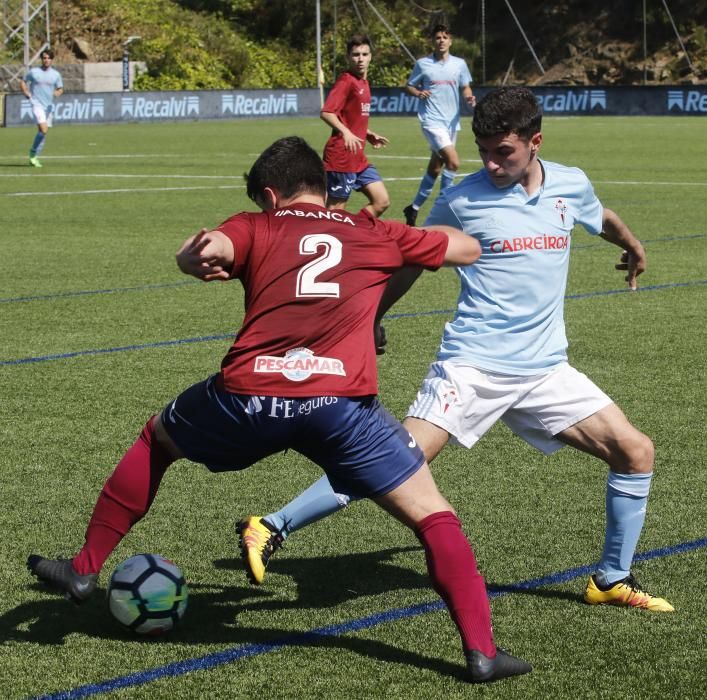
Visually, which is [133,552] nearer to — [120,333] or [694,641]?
[694,641]

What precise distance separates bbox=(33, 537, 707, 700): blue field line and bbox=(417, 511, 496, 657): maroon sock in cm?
59

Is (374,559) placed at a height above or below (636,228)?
above

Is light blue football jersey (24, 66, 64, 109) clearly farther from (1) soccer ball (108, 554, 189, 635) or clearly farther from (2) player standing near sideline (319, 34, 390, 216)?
(1) soccer ball (108, 554, 189, 635)

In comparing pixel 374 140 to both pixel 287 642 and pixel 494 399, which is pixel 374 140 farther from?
pixel 287 642

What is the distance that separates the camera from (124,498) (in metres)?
4.27

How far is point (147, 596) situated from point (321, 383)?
0.98 meters

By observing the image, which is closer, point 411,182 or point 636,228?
point 636,228

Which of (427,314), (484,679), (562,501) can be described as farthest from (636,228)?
(484,679)

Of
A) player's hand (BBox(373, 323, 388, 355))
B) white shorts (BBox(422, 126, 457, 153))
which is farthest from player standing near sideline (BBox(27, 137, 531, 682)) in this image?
white shorts (BBox(422, 126, 457, 153))

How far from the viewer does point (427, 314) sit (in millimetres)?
10578

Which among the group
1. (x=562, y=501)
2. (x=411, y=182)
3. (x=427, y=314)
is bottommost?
(x=411, y=182)

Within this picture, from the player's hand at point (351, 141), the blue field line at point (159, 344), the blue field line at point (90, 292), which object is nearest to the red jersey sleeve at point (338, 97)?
the player's hand at point (351, 141)

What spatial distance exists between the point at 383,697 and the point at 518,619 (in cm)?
77

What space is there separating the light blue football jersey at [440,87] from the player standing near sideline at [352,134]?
3245mm
